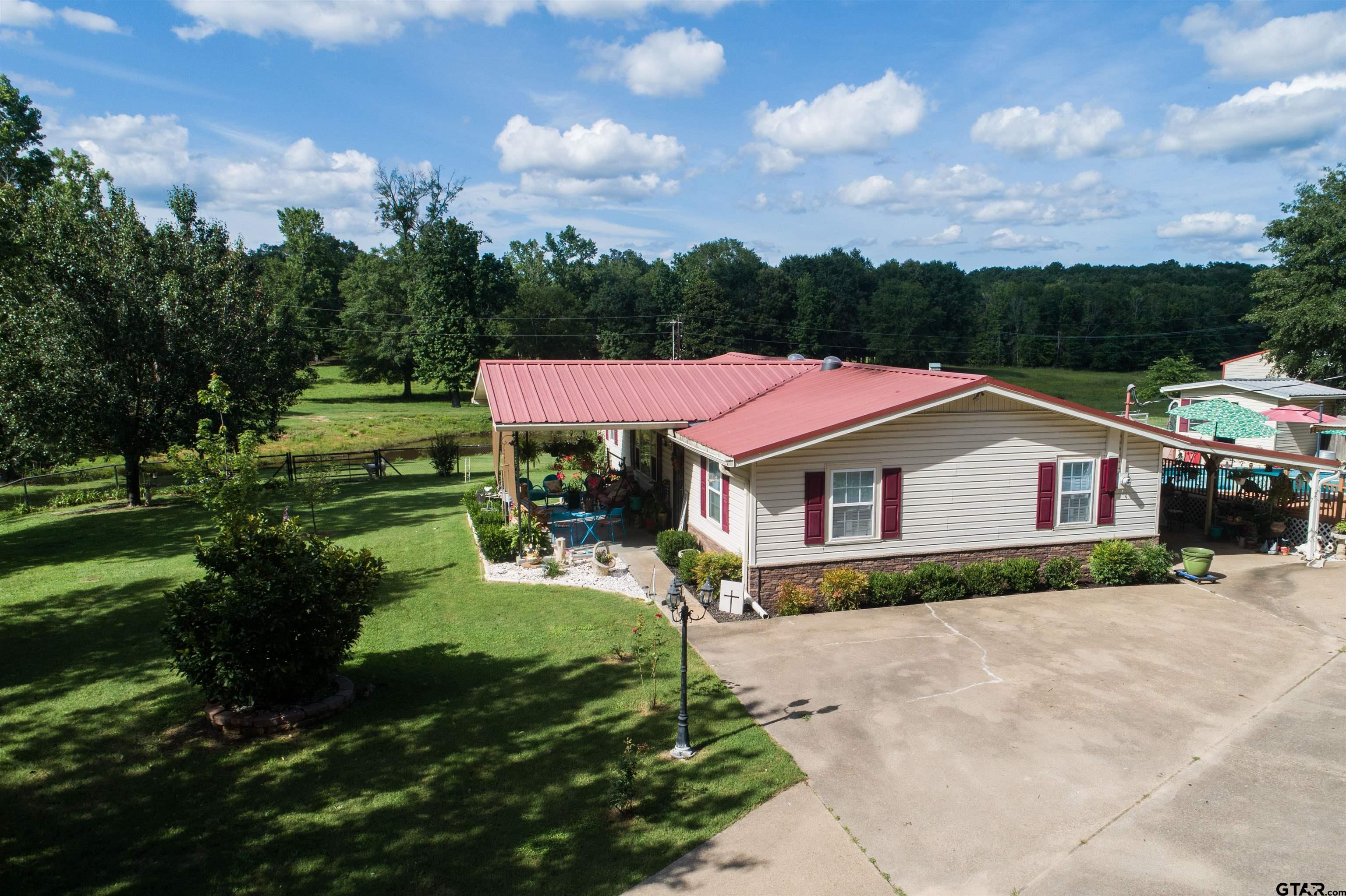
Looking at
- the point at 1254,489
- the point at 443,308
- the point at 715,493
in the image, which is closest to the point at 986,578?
the point at 715,493

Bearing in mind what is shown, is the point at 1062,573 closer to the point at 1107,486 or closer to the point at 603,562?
the point at 1107,486

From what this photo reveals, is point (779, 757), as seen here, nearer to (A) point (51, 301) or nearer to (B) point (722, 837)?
(B) point (722, 837)

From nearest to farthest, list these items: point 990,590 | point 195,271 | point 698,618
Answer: point 698,618 < point 990,590 < point 195,271

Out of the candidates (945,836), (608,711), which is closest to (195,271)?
(608,711)

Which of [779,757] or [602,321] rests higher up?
[602,321]

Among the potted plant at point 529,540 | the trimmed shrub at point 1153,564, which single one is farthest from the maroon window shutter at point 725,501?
the trimmed shrub at point 1153,564

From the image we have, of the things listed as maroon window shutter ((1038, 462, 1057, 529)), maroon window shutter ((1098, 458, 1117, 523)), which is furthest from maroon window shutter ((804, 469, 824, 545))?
maroon window shutter ((1098, 458, 1117, 523))
